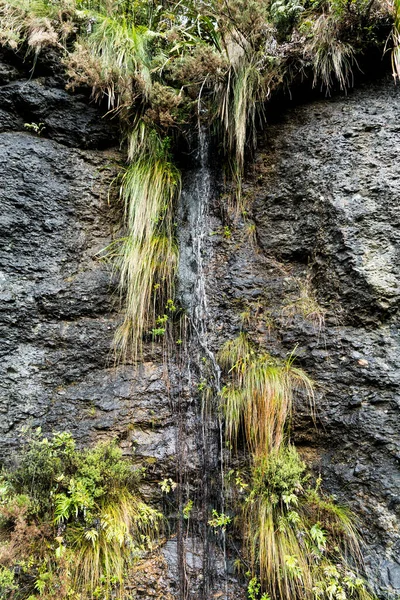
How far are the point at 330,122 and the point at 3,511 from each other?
3314 mm

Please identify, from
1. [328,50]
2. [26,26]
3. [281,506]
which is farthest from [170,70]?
[281,506]

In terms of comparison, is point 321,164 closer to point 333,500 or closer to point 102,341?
point 102,341

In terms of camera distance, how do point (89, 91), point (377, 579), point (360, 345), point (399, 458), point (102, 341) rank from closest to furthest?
1. point (377, 579)
2. point (399, 458)
3. point (360, 345)
4. point (102, 341)
5. point (89, 91)

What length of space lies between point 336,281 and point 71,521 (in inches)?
83.5

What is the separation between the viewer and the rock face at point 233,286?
236cm

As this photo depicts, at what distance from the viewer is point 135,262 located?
114 inches

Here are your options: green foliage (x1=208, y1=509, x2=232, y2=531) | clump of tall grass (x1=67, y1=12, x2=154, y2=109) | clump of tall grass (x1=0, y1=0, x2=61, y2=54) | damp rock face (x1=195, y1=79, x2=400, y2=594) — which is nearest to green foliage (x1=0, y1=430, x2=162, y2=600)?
green foliage (x1=208, y1=509, x2=232, y2=531)

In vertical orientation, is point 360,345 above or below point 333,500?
above

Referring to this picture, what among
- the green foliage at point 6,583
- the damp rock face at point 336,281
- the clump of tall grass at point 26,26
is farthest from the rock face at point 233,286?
the green foliage at point 6,583

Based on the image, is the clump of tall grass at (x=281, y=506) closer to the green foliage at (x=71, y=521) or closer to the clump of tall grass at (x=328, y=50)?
the green foliage at (x=71, y=521)

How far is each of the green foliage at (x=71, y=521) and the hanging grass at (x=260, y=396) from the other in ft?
2.28

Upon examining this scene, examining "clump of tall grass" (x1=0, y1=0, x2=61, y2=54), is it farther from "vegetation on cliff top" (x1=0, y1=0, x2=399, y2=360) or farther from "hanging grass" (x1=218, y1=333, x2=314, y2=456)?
"hanging grass" (x1=218, y1=333, x2=314, y2=456)

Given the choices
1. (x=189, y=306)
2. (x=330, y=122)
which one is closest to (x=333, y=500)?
(x=189, y=306)

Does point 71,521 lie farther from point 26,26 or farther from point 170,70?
point 26,26
